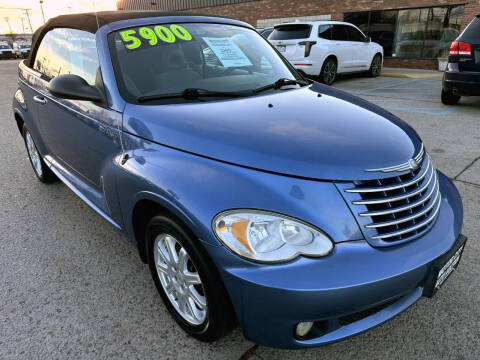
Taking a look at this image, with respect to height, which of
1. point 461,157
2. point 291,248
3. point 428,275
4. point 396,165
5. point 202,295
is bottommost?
point 461,157

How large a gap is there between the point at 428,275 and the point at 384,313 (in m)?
0.26

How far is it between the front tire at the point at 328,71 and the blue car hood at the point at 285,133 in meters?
8.19

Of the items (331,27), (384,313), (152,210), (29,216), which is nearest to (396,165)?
(384,313)

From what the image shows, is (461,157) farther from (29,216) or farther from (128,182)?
(29,216)

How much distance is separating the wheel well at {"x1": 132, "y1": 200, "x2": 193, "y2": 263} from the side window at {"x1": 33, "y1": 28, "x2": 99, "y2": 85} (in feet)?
3.22

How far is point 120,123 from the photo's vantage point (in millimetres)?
2158

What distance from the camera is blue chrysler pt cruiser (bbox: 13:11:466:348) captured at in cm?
152

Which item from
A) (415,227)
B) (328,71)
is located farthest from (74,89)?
(328,71)

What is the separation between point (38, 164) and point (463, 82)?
255 inches

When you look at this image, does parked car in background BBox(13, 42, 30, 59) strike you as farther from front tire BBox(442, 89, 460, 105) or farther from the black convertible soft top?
the black convertible soft top

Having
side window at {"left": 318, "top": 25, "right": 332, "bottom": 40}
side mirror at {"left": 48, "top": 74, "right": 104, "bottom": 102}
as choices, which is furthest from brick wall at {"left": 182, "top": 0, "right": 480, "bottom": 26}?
side mirror at {"left": 48, "top": 74, "right": 104, "bottom": 102}

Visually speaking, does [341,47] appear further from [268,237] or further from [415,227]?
[268,237]

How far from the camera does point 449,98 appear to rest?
24.3ft

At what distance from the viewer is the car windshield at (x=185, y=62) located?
2.33 meters
